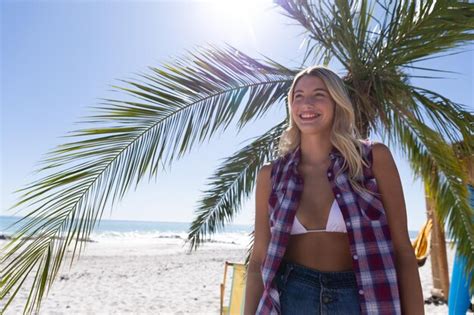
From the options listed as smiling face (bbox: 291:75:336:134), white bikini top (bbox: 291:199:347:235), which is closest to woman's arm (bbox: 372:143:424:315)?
white bikini top (bbox: 291:199:347:235)

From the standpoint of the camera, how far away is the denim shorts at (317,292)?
1.44 meters

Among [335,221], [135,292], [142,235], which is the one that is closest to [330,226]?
[335,221]

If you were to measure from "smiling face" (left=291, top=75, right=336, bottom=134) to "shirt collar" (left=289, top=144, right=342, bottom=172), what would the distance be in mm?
103

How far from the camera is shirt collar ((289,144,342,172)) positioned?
5.50 ft

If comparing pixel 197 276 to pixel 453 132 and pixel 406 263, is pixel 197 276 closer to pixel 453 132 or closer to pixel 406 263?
pixel 453 132

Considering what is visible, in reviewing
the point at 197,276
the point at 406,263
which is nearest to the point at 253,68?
the point at 406,263

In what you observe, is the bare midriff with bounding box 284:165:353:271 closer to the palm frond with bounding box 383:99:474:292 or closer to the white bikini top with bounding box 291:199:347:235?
the white bikini top with bounding box 291:199:347:235

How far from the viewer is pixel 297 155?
1795 mm

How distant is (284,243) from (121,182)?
1467 mm

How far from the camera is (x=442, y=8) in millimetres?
3256

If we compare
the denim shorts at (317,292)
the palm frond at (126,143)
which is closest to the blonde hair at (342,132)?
the denim shorts at (317,292)

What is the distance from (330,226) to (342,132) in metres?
0.39

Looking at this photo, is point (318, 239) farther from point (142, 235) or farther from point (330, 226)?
point (142, 235)

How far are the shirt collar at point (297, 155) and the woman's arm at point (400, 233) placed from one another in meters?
0.17
